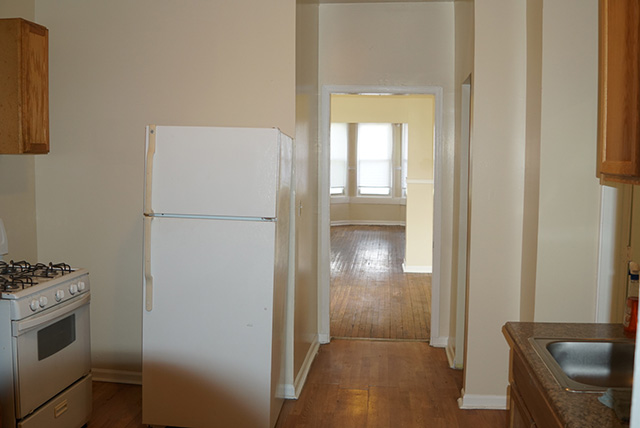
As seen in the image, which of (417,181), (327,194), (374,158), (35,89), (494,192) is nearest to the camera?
(35,89)

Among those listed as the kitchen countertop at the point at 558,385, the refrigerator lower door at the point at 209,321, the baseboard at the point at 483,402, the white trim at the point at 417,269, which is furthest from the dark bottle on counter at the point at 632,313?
the white trim at the point at 417,269

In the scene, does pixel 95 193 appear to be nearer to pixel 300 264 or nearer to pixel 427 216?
pixel 300 264

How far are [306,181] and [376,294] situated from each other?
2842 mm

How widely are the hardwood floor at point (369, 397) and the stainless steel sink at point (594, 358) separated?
141cm

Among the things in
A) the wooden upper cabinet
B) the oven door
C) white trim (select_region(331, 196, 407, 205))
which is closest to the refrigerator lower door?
the oven door

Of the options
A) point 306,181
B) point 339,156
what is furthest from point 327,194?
point 339,156

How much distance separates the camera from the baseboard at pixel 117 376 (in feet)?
13.0

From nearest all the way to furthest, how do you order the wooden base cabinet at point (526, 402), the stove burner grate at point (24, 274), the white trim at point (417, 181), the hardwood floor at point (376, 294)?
1. the wooden base cabinet at point (526, 402)
2. the stove burner grate at point (24, 274)
3. the hardwood floor at point (376, 294)
4. the white trim at point (417, 181)

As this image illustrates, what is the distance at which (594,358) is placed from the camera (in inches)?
84.4

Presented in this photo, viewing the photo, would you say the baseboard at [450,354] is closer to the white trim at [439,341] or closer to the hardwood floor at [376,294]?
the white trim at [439,341]

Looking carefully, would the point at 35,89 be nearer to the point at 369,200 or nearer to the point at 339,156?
the point at 339,156

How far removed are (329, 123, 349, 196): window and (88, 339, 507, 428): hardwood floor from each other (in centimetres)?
846

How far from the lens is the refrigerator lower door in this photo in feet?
10.0

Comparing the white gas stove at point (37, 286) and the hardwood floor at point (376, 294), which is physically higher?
the white gas stove at point (37, 286)
